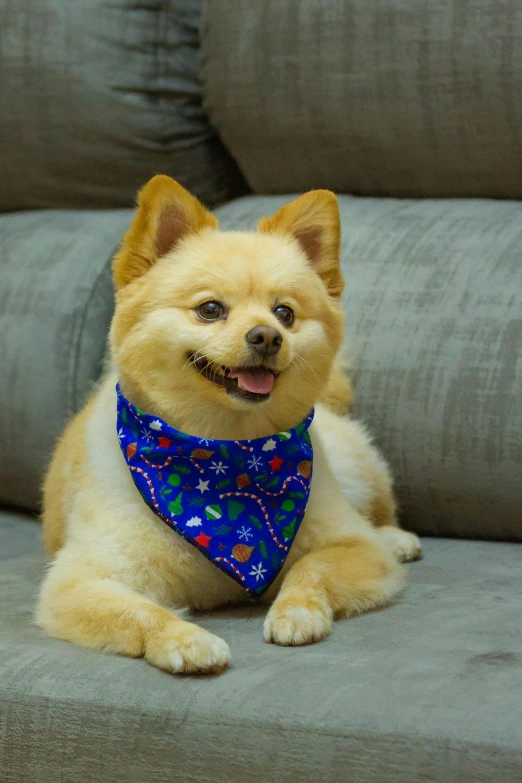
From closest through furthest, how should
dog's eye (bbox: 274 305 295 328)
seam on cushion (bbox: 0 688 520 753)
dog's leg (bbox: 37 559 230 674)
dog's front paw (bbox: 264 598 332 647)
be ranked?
seam on cushion (bbox: 0 688 520 753) < dog's leg (bbox: 37 559 230 674) < dog's front paw (bbox: 264 598 332 647) < dog's eye (bbox: 274 305 295 328)

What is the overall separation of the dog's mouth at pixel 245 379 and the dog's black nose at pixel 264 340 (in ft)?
0.14

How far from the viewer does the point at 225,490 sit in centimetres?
172

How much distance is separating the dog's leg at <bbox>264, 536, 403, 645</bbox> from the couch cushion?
40 cm

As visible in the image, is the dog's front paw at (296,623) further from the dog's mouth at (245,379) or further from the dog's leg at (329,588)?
the dog's mouth at (245,379)

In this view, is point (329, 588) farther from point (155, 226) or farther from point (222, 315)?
point (155, 226)

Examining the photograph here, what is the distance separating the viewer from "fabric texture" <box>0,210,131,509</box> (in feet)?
8.23

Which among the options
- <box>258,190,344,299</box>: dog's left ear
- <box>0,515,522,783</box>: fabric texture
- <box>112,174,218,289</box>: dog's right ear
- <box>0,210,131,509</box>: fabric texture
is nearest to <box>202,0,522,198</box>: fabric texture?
<box>0,210,131,509</box>: fabric texture

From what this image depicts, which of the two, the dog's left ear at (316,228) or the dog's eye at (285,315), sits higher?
the dog's left ear at (316,228)

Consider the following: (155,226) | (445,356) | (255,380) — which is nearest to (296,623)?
(255,380)

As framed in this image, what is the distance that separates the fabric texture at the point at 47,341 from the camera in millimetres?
2510

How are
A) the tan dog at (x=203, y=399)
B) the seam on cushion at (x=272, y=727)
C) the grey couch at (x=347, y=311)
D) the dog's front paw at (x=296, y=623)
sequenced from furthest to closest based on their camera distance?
the tan dog at (x=203, y=399) < the dog's front paw at (x=296, y=623) < the grey couch at (x=347, y=311) < the seam on cushion at (x=272, y=727)

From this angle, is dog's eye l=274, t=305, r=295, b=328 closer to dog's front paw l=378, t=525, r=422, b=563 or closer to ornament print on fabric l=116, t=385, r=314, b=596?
ornament print on fabric l=116, t=385, r=314, b=596

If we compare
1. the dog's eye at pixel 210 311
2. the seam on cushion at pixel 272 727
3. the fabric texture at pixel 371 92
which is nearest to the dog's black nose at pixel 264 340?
the dog's eye at pixel 210 311

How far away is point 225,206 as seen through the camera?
2.64 metres
